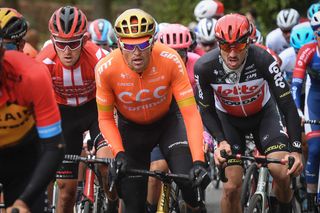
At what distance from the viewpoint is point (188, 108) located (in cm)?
726

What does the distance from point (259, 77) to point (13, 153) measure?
2.95 m

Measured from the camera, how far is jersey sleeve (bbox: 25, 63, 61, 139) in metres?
5.55

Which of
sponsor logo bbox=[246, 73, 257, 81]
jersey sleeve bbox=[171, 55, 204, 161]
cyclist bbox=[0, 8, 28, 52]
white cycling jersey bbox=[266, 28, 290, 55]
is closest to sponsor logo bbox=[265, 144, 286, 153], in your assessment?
sponsor logo bbox=[246, 73, 257, 81]

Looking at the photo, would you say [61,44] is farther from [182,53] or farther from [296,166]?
[296,166]

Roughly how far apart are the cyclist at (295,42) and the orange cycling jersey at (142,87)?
419 cm

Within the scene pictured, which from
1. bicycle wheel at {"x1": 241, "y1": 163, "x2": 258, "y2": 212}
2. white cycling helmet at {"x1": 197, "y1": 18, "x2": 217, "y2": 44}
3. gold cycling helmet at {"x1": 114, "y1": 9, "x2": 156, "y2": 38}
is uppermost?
gold cycling helmet at {"x1": 114, "y1": 9, "x2": 156, "y2": 38}

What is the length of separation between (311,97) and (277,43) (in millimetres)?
4178

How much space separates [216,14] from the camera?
15.6 m

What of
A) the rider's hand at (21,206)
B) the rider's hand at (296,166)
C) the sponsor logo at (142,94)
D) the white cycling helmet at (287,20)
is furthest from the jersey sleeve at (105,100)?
the white cycling helmet at (287,20)

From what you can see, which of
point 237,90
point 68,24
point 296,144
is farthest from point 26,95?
point 237,90

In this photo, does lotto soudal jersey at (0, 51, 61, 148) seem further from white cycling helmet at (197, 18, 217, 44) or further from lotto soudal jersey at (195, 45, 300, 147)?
white cycling helmet at (197, 18, 217, 44)

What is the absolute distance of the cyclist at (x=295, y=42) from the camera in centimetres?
1142

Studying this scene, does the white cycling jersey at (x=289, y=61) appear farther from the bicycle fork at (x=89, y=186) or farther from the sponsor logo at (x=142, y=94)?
the sponsor logo at (x=142, y=94)

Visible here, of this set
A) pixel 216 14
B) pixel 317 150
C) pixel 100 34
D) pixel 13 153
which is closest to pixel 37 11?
pixel 216 14
